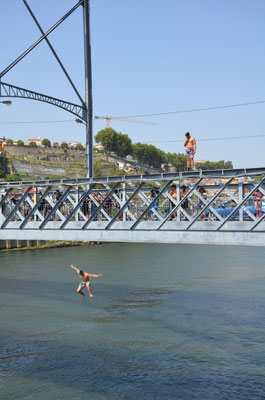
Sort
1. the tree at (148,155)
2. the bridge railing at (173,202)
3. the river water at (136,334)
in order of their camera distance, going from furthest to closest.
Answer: the tree at (148,155) → the river water at (136,334) → the bridge railing at (173,202)

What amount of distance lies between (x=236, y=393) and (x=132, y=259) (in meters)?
31.1

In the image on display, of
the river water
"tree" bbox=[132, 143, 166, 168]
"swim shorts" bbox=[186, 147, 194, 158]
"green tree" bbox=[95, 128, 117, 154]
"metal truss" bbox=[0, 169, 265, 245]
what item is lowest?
the river water

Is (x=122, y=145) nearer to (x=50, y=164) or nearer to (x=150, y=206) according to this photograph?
(x=50, y=164)

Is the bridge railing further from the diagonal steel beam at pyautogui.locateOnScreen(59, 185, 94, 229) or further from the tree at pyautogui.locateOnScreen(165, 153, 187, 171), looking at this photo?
the tree at pyautogui.locateOnScreen(165, 153, 187, 171)

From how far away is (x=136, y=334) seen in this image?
23.4 metres

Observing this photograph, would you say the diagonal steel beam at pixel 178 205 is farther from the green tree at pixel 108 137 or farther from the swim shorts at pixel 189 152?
the green tree at pixel 108 137

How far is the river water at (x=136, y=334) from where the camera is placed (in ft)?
59.0

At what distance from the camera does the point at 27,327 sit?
24812 mm

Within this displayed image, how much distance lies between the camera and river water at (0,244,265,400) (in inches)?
708

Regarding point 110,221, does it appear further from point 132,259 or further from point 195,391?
point 132,259

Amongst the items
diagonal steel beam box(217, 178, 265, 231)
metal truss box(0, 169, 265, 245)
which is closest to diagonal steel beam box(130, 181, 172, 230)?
metal truss box(0, 169, 265, 245)

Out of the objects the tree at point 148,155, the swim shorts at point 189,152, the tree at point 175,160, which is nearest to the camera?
the swim shorts at point 189,152

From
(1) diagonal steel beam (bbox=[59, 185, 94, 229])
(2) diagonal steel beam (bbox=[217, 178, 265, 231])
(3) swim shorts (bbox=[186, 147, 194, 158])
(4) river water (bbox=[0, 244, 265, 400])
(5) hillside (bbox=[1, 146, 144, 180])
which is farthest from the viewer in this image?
(5) hillside (bbox=[1, 146, 144, 180])

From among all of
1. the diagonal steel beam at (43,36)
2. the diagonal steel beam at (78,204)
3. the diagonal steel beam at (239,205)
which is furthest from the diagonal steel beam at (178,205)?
the diagonal steel beam at (43,36)
